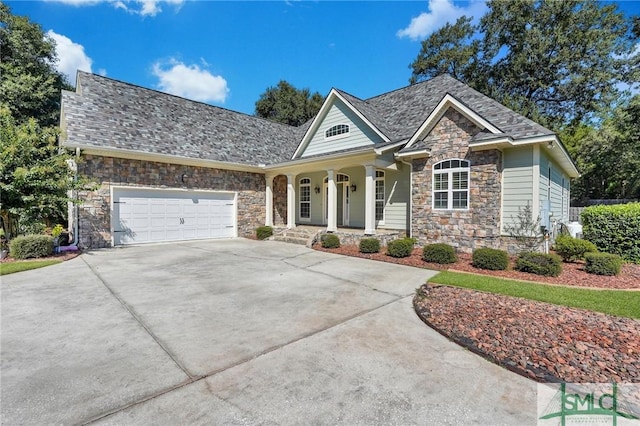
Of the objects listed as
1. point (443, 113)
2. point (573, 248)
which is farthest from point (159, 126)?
point (573, 248)

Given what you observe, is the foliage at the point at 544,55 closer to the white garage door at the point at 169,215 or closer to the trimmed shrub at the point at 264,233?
the trimmed shrub at the point at 264,233

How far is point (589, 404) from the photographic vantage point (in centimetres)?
257

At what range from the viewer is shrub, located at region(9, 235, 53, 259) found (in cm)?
875

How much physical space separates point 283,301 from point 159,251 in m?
7.41

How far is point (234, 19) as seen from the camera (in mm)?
10961

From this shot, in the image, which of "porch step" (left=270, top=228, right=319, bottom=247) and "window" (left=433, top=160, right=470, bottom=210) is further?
"porch step" (left=270, top=228, right=319, bottom=247)

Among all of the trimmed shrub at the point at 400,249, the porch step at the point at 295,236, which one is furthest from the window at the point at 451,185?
the porch step at the point at 295,236

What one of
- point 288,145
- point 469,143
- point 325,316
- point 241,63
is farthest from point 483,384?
point 288,145

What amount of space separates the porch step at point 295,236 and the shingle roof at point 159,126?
12.9ft

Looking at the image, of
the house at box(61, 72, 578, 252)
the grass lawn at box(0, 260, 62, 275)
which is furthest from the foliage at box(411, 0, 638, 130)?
the grass lawn at box(0, 260, 62, 275)

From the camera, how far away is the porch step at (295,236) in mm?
12703

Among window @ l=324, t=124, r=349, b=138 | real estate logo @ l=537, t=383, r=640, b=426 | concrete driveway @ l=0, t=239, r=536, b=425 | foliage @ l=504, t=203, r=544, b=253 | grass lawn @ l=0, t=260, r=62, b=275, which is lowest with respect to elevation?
real estate logo @ l=537, t=383, r=640, b=426

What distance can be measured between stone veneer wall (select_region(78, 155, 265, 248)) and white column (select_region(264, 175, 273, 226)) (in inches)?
24.4

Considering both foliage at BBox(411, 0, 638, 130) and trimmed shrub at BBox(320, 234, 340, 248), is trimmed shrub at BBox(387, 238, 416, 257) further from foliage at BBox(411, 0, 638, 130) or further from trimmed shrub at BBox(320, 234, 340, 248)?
foliage at BBox(411, 0, 638, 130)
